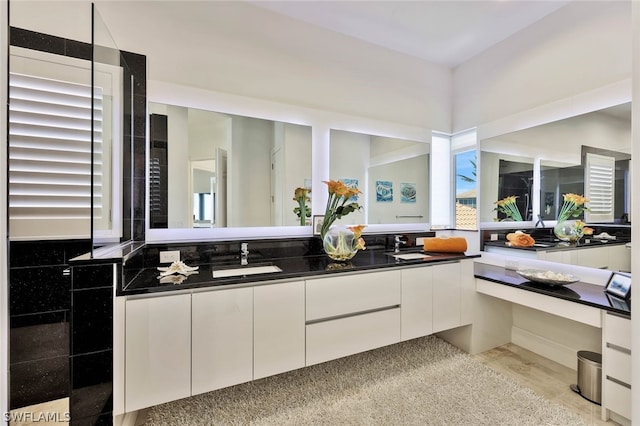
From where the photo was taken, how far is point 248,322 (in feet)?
4.99

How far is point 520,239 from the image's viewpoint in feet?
7.90

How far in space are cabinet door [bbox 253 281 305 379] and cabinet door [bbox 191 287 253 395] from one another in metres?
0.05

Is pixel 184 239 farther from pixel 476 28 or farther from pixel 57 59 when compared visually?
pixel 476 28

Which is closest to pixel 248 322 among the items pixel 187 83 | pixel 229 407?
pixel 229 407

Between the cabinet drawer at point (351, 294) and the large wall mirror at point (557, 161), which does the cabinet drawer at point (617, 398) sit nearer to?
the large wall mirror at point (557, 161)

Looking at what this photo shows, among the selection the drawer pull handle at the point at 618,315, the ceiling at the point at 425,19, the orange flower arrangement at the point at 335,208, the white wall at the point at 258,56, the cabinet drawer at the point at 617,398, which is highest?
the ceiling at the point at 425,19

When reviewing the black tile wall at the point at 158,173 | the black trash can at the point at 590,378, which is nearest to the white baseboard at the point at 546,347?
the black trash can at the point at 590,378

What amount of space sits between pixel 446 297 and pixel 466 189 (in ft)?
4.43

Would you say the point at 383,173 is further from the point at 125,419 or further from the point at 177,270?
the point at 125,419

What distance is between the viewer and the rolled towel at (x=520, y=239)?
236 cm

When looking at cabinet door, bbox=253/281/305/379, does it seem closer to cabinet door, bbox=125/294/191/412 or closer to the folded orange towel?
cabinet door, bbox=125/294/191/412

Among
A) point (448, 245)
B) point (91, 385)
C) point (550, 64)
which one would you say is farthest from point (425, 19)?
point (91, 385)

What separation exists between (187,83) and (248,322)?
1712 millimetres

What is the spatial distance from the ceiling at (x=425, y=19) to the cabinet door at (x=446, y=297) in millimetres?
2091
